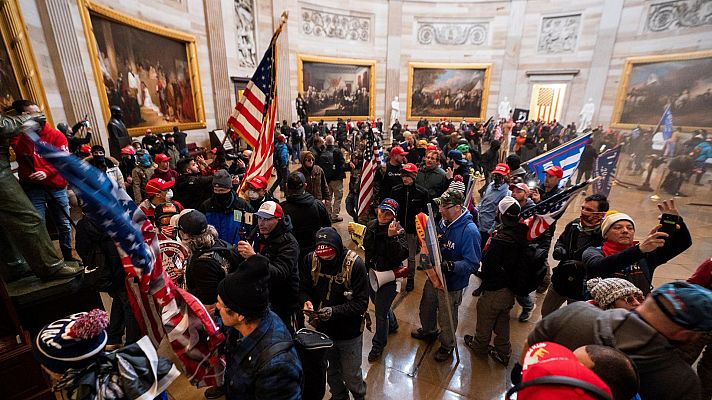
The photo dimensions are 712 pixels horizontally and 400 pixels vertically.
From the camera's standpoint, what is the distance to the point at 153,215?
388 centimetres

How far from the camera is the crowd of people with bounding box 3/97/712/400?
1.53 meters

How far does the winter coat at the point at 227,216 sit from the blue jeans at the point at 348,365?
178cm

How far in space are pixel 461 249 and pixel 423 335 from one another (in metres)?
1.29

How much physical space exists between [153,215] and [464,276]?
3770 mm

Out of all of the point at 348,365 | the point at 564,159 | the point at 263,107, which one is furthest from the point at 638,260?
the point at 263,107

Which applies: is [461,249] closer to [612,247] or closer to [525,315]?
[612,247]

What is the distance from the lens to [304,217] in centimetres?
362

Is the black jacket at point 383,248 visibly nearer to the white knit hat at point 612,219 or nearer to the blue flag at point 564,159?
the white knit hat at point 612,219

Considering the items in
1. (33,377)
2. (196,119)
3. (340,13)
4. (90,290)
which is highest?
(340,13)

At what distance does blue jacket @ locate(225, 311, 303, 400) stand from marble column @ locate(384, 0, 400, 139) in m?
21.3

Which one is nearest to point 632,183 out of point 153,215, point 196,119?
point 153,215

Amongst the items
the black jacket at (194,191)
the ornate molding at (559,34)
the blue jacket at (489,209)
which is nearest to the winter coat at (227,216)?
the black jacket at (194,191)

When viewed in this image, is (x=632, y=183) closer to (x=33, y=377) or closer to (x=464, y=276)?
(x=464, y=276)

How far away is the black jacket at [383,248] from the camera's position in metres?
3.23
